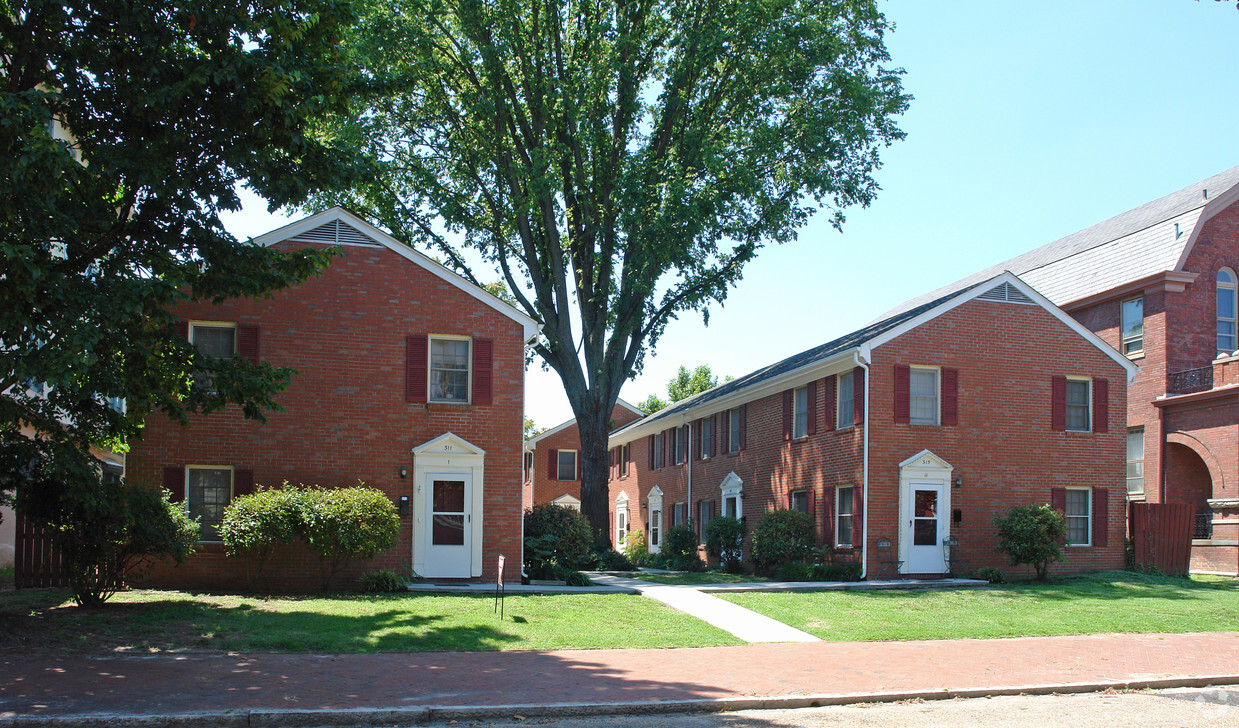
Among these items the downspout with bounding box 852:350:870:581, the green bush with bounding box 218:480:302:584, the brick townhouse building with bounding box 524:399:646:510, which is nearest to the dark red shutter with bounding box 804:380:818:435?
the downspout with bounding box 852:350:870:581

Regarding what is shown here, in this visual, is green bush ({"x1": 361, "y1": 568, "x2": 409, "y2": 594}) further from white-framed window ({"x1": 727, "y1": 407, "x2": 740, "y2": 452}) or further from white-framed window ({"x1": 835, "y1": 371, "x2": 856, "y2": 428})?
white-framed window ({"x1": 727, "y1": 407, "x2": 740, "y2": 452})

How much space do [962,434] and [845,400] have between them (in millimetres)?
2704

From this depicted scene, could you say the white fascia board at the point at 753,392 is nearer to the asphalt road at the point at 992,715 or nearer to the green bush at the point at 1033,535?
the green bush at the point at 1033,535

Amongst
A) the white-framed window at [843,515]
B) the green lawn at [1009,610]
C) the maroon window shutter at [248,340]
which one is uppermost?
the maroon window shutter at [248,340]

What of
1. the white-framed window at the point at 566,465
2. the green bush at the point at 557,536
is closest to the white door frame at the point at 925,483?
the green bush at the point at 557,536

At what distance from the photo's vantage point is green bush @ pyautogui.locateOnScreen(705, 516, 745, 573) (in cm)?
2816

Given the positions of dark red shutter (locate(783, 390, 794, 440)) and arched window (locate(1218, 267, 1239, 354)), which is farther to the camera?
arched window (locate(1218, 267, 1239, 354))

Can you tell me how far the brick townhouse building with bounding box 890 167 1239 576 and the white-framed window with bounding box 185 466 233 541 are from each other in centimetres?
2378

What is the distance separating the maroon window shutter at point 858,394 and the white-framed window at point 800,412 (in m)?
2.87

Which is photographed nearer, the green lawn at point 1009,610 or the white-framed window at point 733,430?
the green lawn at point 1009,610

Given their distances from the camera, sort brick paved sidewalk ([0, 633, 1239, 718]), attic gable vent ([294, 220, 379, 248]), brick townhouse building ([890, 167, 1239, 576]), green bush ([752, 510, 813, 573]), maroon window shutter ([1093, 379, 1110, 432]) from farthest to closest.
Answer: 1. brick townhouse building ([890, 167, 1239, 576])
2. maroon window shutter ([1093, 379, 1110, 432])
3. green bush ([752, 510, 813, 573])
4. attic gable vent ([294, 220, 379, 248])
5. brick paved sidewalk ([0, 633, 1239, 718])

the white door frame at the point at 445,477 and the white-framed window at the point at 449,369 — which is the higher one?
the white-framed window at the point at 449,369

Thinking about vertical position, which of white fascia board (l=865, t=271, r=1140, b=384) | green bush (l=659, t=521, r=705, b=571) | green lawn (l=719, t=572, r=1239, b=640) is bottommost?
green bush (l=659, t=521, r=705, b=571)

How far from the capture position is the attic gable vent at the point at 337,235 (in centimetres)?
2023
